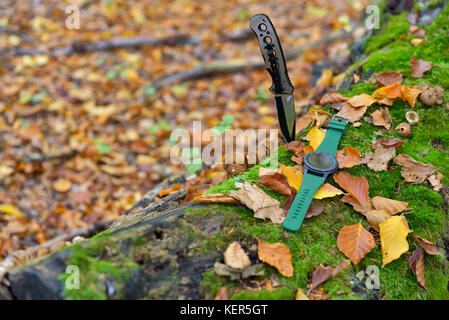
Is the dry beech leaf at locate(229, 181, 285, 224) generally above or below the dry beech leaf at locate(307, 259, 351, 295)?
above

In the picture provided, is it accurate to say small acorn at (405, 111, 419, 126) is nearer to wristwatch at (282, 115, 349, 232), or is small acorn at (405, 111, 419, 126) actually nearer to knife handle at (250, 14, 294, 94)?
wristwatch at (282, 115, 349, 232)

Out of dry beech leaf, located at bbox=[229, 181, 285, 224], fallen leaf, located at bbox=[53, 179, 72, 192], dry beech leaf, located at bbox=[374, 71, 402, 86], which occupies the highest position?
dry beech leaf, located at bbox=[374, 71, 402, 86]

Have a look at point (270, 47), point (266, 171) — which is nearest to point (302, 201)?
point (266, 171)

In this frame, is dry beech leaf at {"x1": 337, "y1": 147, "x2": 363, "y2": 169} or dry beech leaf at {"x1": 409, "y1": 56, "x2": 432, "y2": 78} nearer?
dry beech leaf at {"x1": 337, "y1": 147, "x2": 363, "y2": 169}

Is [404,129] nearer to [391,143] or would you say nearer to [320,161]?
[391,143]

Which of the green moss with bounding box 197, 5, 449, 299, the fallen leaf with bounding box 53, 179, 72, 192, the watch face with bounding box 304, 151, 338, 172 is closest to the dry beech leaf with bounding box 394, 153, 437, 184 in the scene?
the green moss with bounding box 197, 5, 449, 299

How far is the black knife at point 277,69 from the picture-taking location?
216cm

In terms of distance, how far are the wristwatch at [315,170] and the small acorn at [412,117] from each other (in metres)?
0.48

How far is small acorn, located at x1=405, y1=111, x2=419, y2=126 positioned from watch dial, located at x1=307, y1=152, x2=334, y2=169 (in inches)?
32.4

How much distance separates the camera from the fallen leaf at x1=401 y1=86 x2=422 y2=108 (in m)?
2.67

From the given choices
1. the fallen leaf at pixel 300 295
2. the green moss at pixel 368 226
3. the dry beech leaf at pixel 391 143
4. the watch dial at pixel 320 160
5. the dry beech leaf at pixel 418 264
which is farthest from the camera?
the dry beech leaf at pixel 391 143

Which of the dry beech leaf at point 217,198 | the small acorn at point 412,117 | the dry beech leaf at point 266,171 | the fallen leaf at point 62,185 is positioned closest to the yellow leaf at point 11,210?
the fallen leaf at point 62,185

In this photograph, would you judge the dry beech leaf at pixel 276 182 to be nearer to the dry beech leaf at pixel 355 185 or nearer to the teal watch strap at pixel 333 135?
the dry beech leaf at pixel 355 185

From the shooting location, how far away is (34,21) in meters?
7.59
